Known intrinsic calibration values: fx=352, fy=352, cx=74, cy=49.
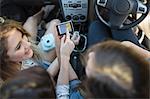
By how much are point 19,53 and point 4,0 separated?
2.02 ft

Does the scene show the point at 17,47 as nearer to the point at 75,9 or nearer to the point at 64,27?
the point at 64,27

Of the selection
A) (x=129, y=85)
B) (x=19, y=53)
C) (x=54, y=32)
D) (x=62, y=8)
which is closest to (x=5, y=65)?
(x=19, y=53)

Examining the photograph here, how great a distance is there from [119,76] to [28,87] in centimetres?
30

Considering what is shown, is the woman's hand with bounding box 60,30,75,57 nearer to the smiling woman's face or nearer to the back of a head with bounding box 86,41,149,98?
the smiling woman's face

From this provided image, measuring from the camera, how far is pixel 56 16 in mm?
2189

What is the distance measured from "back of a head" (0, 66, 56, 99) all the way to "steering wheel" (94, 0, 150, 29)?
72cm

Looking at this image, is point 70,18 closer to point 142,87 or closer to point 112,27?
point 112,27

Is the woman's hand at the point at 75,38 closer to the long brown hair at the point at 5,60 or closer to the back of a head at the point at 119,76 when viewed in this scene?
the long brown hair at the point at 5,60

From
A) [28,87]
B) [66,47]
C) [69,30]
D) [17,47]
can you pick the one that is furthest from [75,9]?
[28,87]

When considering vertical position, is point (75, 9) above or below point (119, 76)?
below

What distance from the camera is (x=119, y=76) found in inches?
38.7

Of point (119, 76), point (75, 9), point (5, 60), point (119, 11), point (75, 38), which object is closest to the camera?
point (119, 76)

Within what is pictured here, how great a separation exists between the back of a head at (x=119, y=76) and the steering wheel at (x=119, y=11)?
0.73 metres

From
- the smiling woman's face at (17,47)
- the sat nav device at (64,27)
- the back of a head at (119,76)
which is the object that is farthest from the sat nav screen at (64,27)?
the back of a head at (119,76)
